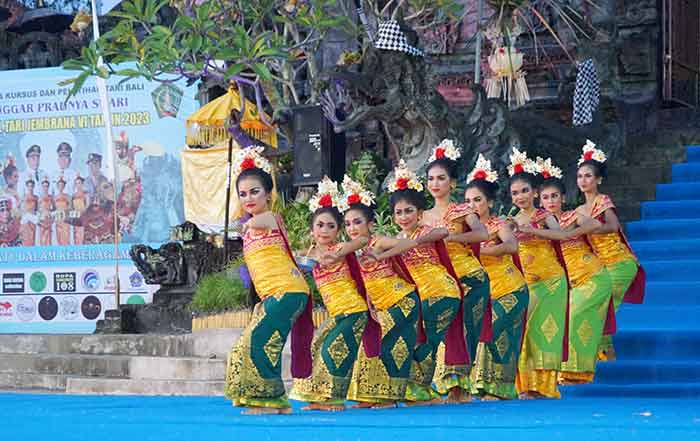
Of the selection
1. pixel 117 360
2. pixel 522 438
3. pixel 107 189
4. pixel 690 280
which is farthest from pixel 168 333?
pixel 522 438

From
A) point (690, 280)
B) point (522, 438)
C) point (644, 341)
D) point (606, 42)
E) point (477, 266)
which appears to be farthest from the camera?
point (606, 42)

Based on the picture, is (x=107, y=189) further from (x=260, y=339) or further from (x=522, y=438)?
(x=522, y=438)

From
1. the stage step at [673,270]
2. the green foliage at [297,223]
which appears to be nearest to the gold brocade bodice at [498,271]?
the stage step at [673,270]

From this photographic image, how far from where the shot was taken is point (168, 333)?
12578 millimetres

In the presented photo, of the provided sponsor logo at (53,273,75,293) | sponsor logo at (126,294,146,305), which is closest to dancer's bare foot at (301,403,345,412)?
sponsor logo at (126,294,146,305)

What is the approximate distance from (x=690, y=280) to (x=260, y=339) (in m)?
4.58

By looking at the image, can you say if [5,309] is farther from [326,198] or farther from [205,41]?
[326,198]

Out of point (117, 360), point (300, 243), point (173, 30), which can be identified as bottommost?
point (117, 360)

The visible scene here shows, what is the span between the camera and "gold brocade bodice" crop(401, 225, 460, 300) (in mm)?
8617

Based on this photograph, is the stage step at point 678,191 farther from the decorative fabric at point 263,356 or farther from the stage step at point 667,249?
the decorative fabric at point 263,356

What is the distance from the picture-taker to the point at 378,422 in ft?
24.0

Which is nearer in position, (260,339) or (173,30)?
(260,339)

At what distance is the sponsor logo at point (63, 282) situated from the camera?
47.5 ft

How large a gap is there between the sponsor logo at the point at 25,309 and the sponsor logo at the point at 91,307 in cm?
59
